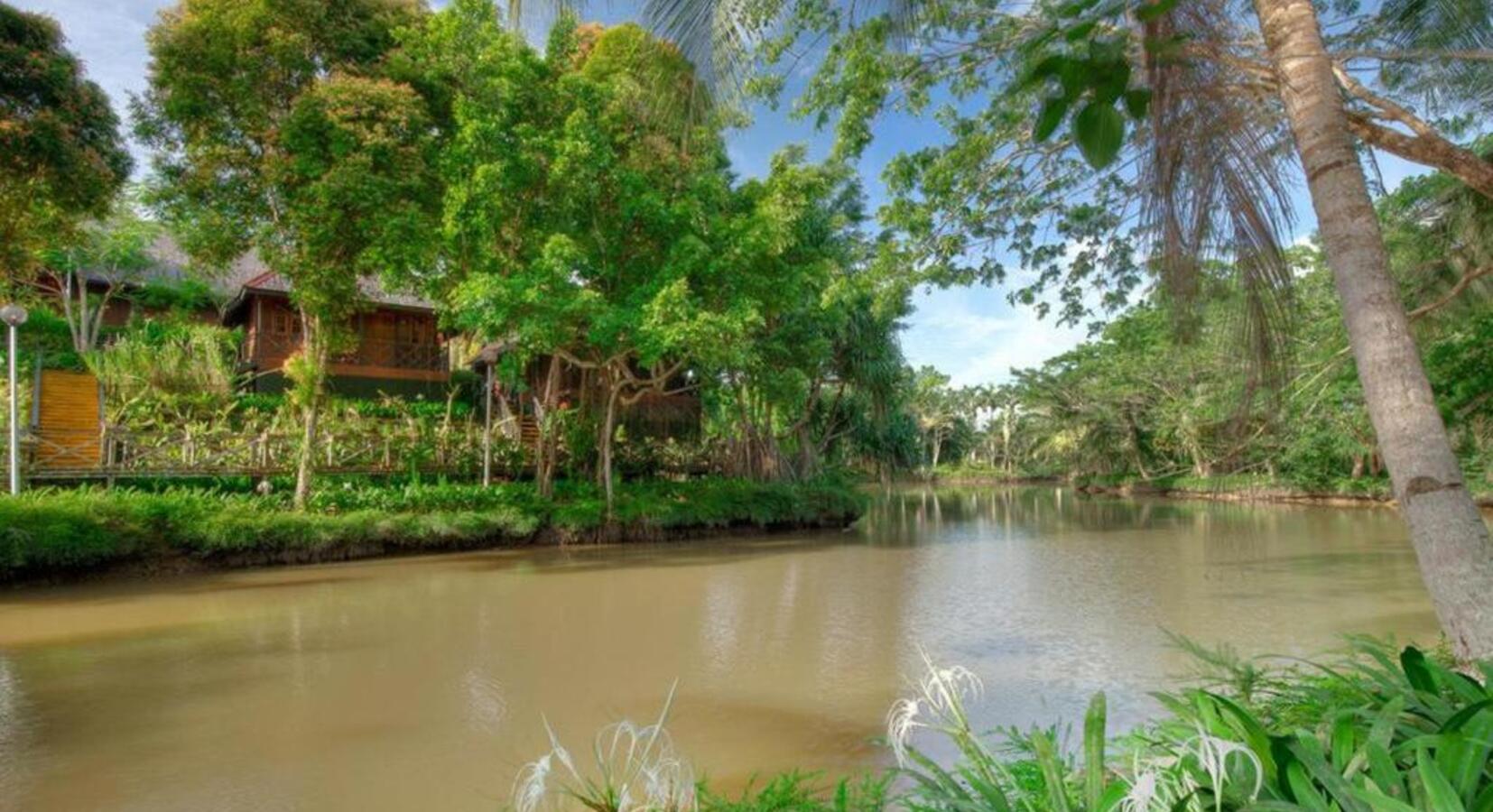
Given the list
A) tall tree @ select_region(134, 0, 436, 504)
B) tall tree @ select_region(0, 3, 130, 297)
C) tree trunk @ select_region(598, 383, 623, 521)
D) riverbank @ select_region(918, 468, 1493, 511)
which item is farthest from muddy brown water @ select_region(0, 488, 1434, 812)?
riverbank @ select_region(918, 468, 1493, 511)

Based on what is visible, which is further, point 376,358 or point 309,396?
point 376,358

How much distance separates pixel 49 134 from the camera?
7.54 meters

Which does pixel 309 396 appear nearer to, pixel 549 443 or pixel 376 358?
pixel 549 443

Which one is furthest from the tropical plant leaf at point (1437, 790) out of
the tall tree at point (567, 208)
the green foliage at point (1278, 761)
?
the tall tree at point (567, 208)

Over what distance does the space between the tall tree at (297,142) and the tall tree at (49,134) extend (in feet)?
8.70

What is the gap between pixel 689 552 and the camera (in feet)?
46.1

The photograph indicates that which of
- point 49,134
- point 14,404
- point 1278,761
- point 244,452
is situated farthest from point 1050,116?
point 244,452

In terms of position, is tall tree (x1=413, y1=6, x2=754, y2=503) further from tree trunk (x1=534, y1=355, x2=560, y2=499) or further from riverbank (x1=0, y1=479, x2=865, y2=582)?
riverbank (x1=0, y1=479, x2=865, y2=582)

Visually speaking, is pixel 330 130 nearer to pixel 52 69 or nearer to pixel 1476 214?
pixel 52 69

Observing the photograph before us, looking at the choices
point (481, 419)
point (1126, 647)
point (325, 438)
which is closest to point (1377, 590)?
point (1126, 647)

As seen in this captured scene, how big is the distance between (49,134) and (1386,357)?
1019 cm

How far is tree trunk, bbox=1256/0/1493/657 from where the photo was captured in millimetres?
2256

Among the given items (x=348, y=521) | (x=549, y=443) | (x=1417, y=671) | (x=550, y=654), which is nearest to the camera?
(x=1417, y=671)

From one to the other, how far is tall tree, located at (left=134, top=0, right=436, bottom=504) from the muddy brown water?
4674mm
